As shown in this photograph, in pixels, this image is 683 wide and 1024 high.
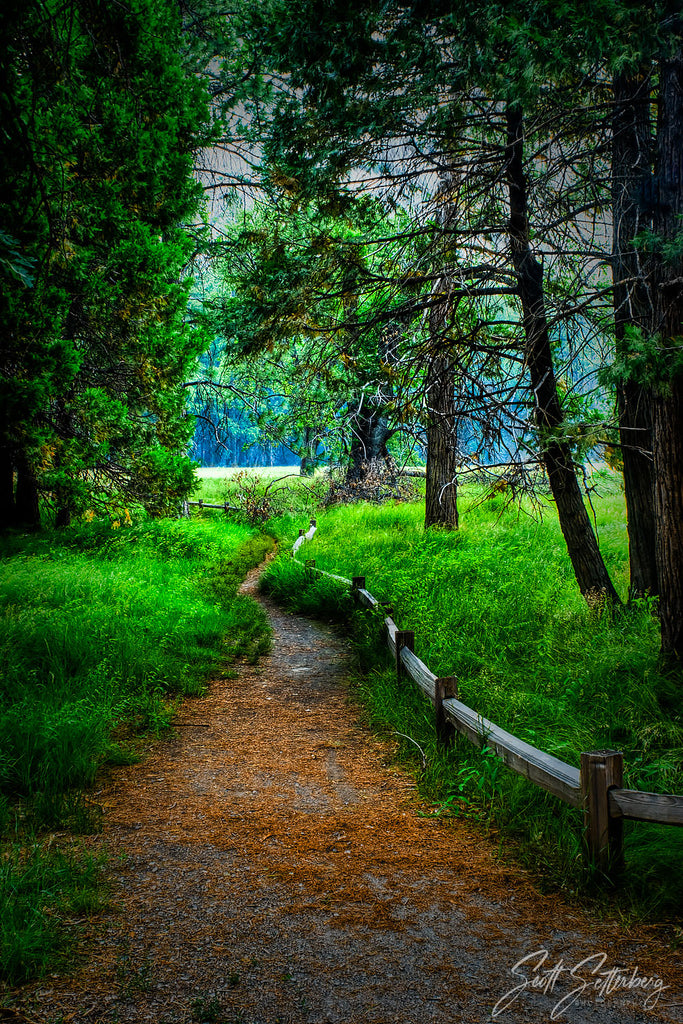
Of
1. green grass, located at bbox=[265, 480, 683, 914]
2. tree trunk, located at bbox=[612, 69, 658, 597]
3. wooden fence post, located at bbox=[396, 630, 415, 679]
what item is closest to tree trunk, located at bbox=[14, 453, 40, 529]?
green grass, located at bbox=[265, 480, 683, 914]

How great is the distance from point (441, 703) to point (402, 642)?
1597mm

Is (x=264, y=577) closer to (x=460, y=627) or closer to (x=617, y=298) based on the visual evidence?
(x=460, y=627)

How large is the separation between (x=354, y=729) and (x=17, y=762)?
10.7ft

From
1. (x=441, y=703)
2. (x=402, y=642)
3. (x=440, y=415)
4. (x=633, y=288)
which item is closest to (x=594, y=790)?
(x=441, y=703)

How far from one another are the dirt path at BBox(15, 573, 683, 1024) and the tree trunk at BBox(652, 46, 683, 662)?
291 centimetres

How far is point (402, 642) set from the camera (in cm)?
723

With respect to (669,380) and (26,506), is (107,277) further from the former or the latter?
(669,380)

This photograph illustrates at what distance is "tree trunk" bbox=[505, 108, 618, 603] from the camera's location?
682 centimetres

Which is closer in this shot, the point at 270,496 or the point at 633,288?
the point at 633,288

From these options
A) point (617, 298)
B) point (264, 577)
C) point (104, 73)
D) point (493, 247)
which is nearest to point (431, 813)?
point (617, 298)

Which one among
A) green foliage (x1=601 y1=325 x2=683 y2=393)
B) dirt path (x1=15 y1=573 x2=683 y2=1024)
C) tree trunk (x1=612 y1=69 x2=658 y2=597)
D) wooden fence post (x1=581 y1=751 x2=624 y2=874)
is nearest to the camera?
dirt path (x1=15 y1=573 x2=683 y2=1024)

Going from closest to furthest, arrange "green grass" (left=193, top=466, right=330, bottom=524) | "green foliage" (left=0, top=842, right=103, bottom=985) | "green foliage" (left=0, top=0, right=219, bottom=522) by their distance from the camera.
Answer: "green foliage" (left=0, top=842, right=103, bottom=985), "green foliage" (left=0, top=0, right=219, bottom=522), "green grass" (left=193, top=466, right=330, bottom=524)

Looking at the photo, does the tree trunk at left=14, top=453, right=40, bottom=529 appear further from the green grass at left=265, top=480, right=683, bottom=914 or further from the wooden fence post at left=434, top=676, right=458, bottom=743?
the wooden fence post at left=434, top=676, right=458, bottom=743

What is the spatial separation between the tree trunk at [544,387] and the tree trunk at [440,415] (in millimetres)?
924
